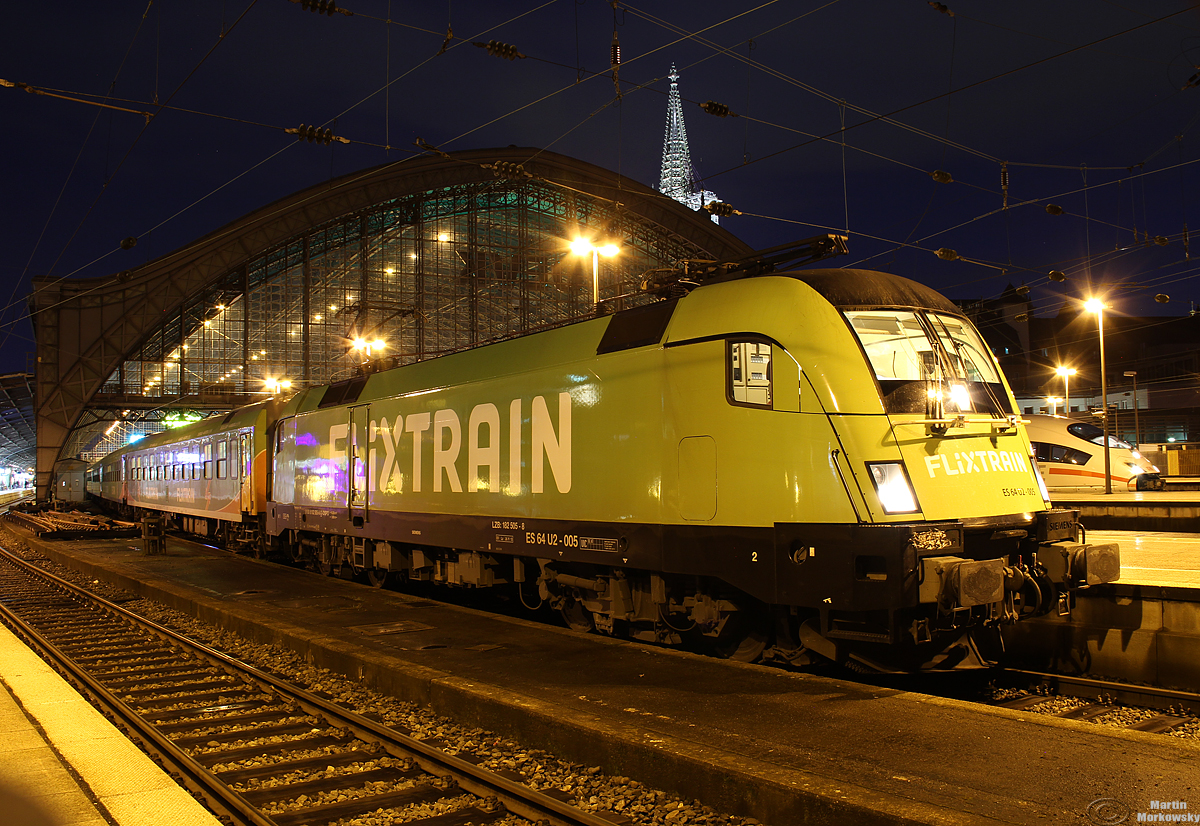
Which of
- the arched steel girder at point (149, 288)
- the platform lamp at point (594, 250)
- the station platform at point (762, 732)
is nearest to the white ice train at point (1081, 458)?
the platform lamp at point (594, 250)

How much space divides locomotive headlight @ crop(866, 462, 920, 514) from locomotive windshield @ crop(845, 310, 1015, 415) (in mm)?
552

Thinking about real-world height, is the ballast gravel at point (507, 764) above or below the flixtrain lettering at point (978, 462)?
below

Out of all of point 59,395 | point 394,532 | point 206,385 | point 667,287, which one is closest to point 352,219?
point 206,385

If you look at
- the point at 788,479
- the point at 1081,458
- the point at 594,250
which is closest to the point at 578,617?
the point at 788,479

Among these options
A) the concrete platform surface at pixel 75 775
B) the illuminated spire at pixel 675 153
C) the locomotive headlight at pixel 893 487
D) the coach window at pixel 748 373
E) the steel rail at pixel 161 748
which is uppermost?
the illuminated spire at pixel 675 153

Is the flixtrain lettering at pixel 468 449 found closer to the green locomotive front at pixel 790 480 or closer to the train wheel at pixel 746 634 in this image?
the green locomotive front at pixel 790 480

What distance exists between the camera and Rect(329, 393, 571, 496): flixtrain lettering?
10062 mm

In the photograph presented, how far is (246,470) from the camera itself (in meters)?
21.1

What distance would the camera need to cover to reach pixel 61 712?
734 cm

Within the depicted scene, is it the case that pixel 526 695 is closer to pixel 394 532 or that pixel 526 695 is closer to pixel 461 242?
pixel 394 532

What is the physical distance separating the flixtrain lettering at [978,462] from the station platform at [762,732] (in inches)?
74.1

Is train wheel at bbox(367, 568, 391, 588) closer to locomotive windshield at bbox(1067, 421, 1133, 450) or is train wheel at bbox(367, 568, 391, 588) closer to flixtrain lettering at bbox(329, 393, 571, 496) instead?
flixtrain lettering at bbox(329, 393, 571, 496)

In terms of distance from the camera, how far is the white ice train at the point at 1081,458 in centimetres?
2833

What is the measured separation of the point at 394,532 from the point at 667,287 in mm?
6655
